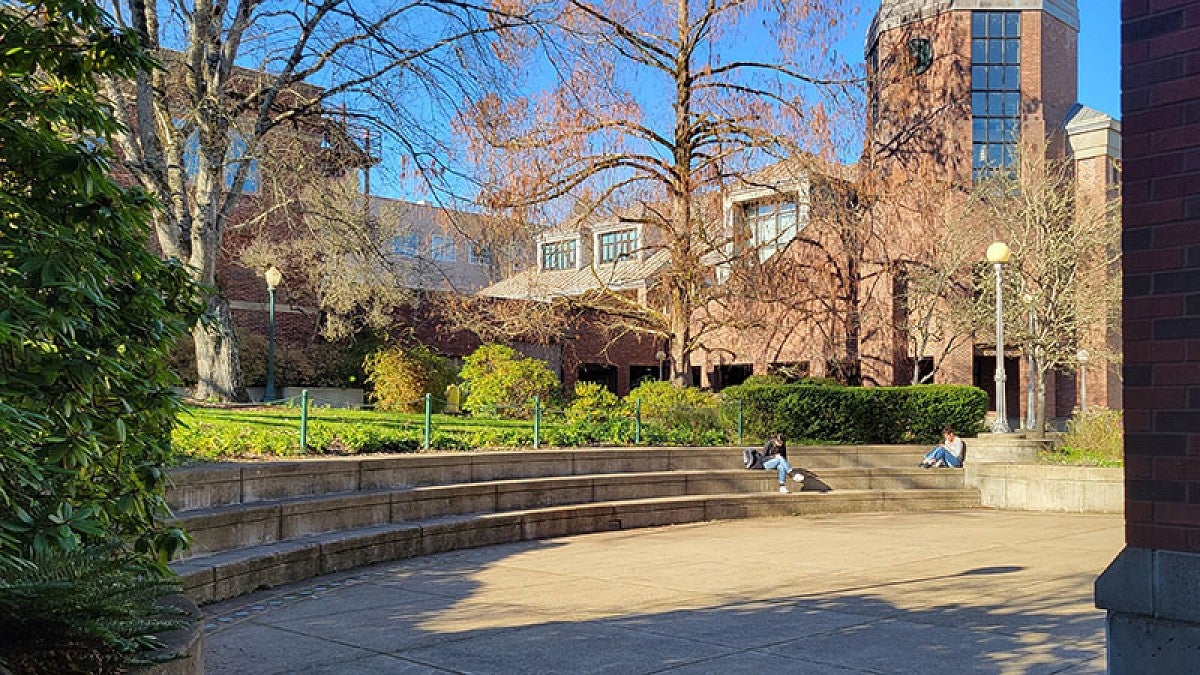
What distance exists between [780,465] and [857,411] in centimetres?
501

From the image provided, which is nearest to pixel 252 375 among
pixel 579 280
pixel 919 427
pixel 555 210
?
pixel 579 280

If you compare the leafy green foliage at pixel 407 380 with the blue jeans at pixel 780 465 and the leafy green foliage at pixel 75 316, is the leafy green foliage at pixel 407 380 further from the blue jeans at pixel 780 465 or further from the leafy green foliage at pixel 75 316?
the leafy green foliage at pixel 75 316

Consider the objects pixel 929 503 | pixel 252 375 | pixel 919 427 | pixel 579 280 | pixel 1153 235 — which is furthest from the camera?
pixel 252 375

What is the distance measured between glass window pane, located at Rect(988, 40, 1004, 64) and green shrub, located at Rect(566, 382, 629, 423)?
27009mm

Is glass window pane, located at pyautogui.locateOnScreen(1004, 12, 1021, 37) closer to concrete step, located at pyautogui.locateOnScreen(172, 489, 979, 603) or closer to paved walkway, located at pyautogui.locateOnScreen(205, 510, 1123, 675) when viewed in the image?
concrete step, located at pyautogui.locateOnScreen(172, 489, 979, 603)

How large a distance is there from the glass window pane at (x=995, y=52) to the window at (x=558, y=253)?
22.7 meters

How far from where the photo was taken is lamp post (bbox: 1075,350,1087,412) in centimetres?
3025

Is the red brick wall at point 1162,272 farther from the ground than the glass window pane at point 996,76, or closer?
closer

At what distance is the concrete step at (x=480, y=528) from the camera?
346 inches

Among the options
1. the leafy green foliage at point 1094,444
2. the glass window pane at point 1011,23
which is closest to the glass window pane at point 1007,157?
the glass window pane at point 1011,23

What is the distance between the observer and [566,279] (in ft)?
80.4

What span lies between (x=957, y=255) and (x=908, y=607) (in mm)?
23298

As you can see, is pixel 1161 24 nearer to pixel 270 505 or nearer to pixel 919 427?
pixel 270 505

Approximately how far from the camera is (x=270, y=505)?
10.1m
